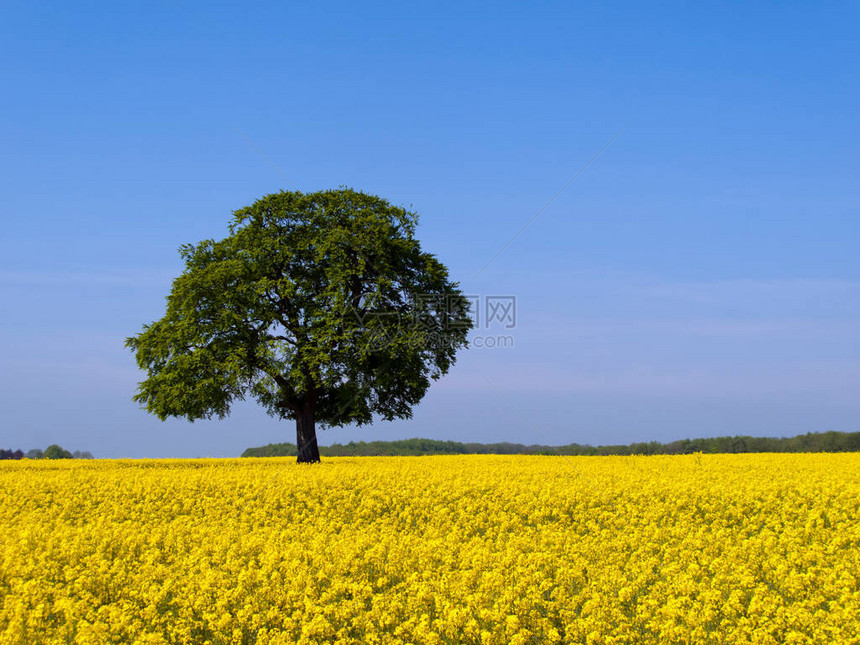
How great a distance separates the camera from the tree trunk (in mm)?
30181

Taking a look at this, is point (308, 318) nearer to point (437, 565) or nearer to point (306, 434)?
point (306, 434)

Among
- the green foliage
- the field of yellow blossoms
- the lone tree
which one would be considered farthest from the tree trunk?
the green foliage

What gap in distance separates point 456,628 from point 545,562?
2.65 meters

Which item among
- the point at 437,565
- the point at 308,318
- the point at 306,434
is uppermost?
the point at 308,318

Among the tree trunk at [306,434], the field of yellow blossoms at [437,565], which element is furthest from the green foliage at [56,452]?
the field of yellow blossoms at [437,565]

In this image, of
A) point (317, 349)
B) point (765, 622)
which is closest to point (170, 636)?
point (765, 622)

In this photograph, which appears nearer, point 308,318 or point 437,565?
point 437,565

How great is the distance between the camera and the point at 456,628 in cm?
660

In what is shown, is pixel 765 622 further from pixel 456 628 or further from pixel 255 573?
pixel 255 573

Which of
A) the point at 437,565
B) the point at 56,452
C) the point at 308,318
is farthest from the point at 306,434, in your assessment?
the point at 56,452

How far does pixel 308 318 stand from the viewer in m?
29.0

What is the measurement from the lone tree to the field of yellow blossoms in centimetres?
1144

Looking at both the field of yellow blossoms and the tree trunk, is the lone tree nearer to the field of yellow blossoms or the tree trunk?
the tree trunk

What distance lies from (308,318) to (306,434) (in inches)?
229
